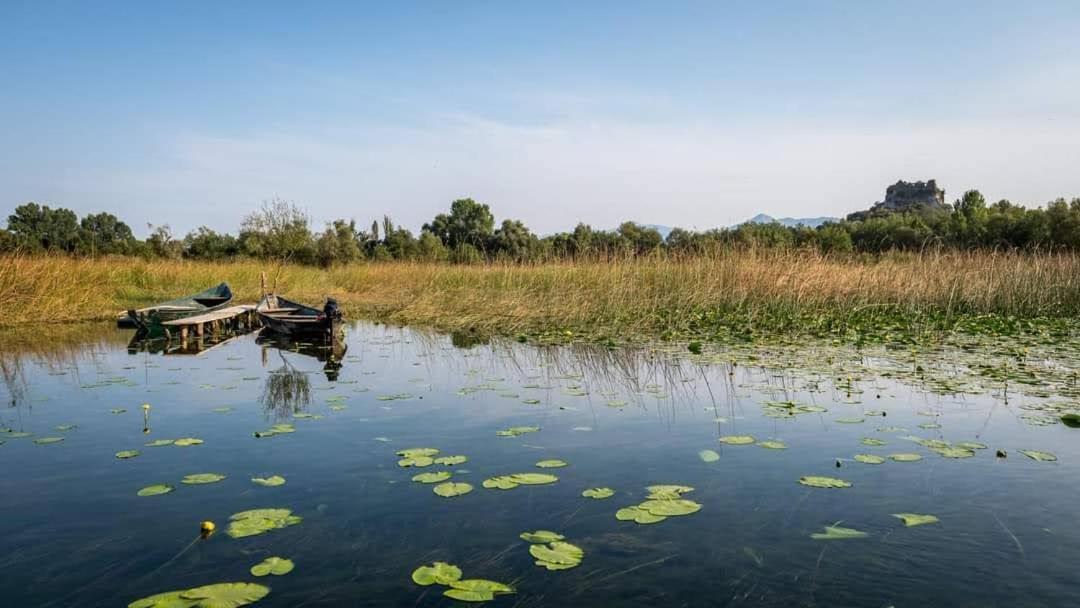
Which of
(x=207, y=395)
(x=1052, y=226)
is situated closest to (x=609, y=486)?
(x=207, y=395)

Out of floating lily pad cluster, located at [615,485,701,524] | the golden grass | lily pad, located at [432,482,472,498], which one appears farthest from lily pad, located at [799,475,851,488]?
the golden grass

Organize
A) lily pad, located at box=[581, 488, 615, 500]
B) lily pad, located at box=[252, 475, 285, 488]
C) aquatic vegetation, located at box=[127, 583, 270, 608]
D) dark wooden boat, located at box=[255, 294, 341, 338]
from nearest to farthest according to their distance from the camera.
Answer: aquatic vegetation, located at box=[127, 583, 270, 608]
lily pad, located at box=[581, 488, 615, 500]
lily pad, located at box=[252, 475, 285, 488]
dark wooden boat, located at box=[255, 294, 341, 338]

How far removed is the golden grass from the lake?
4859 millimetres

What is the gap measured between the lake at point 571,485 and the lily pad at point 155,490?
0.07ft

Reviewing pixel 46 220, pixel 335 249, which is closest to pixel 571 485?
pixel 335 249

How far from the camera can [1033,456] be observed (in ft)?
13.8

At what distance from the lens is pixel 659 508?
132 inches

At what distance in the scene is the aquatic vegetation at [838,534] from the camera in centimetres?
305

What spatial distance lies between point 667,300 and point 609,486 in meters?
9.33

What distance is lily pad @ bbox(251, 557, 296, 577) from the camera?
8.93 ft

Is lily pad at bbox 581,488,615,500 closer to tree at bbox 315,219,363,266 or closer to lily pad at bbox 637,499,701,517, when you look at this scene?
lily pad at bbox 637,499,701,517

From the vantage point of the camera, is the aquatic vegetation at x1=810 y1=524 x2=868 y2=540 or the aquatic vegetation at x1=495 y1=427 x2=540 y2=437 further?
the aquatic vegetation at x1=495 y1=427 x2=540 y2=437

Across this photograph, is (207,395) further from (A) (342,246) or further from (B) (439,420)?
(A) (342,246)

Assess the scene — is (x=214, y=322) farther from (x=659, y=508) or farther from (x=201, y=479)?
(x=659, y=508)
